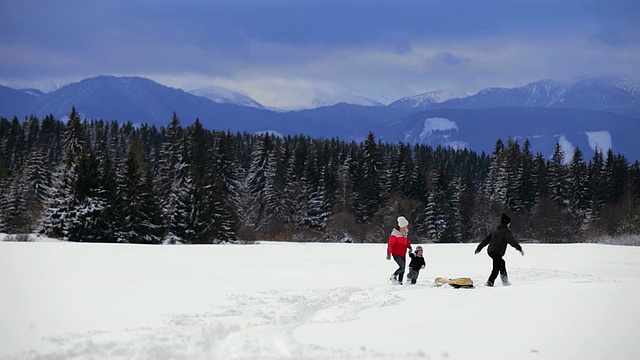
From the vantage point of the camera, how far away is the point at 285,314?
34.8ft

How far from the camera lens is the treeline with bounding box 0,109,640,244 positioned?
52125 mm

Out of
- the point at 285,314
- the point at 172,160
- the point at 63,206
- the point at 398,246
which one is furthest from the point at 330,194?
the point at 285,314

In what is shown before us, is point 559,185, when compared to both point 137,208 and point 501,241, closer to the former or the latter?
point 137,208

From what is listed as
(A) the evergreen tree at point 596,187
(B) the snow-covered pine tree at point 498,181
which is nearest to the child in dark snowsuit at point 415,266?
(B) the snow-covered pine tree at point 498,181

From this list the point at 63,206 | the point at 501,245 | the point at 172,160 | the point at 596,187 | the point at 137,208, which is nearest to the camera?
the point at 501,245

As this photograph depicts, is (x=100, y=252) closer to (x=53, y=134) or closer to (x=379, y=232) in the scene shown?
(x=379, y=232)

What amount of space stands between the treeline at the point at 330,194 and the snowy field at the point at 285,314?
109 feet

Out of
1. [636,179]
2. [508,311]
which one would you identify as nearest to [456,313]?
[508,311]

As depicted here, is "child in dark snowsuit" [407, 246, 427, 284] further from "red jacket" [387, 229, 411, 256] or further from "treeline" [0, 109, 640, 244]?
"treeline" [0, 109, 640, 244]

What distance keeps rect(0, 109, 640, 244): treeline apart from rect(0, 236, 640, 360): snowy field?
33.2 m

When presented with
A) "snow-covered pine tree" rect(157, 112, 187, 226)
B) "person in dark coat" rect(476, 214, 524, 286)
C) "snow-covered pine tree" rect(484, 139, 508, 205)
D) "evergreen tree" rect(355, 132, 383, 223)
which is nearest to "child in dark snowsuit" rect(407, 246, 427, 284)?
"person in dark coat" rect(476, 214, 524, 286)

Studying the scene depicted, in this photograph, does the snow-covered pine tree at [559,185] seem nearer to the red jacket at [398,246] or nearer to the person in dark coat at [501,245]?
the person in dark coat at [501,245]

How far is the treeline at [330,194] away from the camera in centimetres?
5212

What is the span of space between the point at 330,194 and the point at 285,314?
79.0 metres
